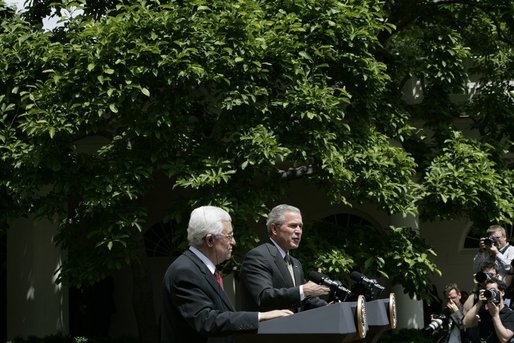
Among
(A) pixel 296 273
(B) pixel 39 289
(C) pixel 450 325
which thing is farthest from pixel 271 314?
(B) pixel 39 289

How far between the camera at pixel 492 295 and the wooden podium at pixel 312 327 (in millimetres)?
3653

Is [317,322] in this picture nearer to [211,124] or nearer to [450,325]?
[450,325]

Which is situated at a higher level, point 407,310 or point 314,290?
point 407,310

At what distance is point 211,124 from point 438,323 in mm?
5001

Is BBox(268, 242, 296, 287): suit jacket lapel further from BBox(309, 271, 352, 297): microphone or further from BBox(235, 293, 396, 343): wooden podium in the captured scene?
BBox(235, 293, 396, 343): wooden podium

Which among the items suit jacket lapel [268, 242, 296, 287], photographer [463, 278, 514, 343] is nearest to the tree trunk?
A: photographer [463, 278, 514, 343]

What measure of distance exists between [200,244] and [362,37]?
8093 millimetres

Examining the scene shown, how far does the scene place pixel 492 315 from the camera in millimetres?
9562

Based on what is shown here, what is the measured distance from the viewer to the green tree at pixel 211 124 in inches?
497

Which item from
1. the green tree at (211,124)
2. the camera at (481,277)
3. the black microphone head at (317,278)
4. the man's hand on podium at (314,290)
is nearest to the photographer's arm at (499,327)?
the camera at (481,277)

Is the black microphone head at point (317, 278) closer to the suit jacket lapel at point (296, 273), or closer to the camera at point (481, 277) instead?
the suit jacket lapel at point (296, 273)

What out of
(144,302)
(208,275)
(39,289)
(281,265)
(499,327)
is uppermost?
(39,289)

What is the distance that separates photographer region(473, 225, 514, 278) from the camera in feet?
35.7

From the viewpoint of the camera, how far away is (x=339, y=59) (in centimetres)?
1385
